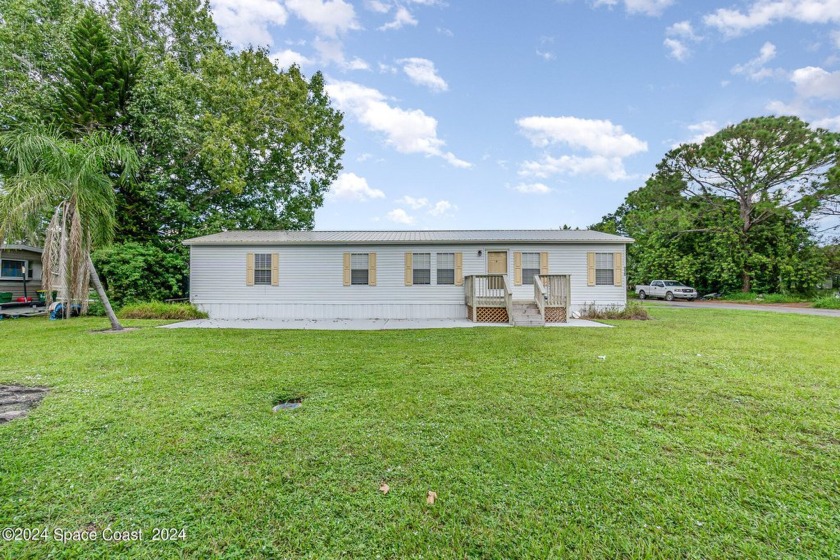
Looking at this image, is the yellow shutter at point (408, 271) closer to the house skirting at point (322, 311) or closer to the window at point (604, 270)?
the house skirting at point (322, 311)

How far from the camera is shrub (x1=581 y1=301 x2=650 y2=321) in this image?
35.4ft

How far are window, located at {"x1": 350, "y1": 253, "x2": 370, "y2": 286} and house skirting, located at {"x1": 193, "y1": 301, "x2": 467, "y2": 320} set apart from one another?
0.80 metres

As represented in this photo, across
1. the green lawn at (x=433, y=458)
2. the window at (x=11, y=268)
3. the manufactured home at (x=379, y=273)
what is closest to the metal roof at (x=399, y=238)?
the manufactured home at (x=379, y=273)

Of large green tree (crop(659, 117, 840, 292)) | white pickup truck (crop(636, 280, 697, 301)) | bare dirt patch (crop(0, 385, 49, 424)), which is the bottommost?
bare dirt patch (crop(0, 385, 49, 424))

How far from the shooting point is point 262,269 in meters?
11.8

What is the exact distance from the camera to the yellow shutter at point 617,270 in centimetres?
1157

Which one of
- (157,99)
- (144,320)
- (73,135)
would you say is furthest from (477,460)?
(73,135)

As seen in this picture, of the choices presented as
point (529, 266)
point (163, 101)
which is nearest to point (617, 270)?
point (529, 266)

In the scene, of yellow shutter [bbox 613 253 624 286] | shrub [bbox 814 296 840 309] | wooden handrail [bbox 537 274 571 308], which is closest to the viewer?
wooden handrail [bbox 537 274 571 308]

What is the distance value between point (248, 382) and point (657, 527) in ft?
13.9

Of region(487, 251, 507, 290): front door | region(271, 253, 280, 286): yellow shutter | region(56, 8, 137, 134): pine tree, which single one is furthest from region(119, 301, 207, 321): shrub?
region(487, 251, 507, 290): front door

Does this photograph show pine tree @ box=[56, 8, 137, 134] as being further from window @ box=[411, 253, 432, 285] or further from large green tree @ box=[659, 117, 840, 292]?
large green tree @ box=[659, 117, 840, 292]

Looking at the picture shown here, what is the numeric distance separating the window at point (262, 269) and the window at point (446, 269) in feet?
19.3

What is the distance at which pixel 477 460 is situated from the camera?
2.51 meters
